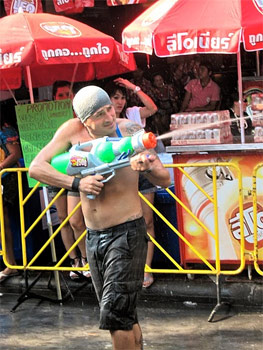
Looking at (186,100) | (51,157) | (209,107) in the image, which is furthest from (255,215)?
(186,100)

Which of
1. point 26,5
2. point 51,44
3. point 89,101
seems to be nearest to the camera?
point 89,101

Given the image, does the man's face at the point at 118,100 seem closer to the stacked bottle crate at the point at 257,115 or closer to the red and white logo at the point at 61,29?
the red and white logo at the point at 61,29

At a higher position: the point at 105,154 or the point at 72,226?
the point at 105,154

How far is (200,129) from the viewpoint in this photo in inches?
284

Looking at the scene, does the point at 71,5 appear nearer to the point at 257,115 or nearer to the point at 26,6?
the point at 26,6

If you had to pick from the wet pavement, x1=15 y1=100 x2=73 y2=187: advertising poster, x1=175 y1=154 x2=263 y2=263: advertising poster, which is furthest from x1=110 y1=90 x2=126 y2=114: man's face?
the wet pavement

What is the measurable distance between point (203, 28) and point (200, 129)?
978 mm

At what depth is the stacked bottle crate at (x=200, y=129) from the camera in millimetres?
7164

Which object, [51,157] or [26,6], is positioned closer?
[51,157]

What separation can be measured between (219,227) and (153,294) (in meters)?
0.89

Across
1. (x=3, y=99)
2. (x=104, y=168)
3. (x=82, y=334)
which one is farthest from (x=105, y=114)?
(x=3, y=99)

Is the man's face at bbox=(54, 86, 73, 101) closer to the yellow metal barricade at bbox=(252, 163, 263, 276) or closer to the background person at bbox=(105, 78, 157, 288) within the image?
the background person at bbox=(105, 78, 157, 288)

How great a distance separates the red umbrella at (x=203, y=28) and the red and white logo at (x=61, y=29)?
0.59m

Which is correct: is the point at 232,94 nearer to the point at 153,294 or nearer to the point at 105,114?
the point at 153,294
